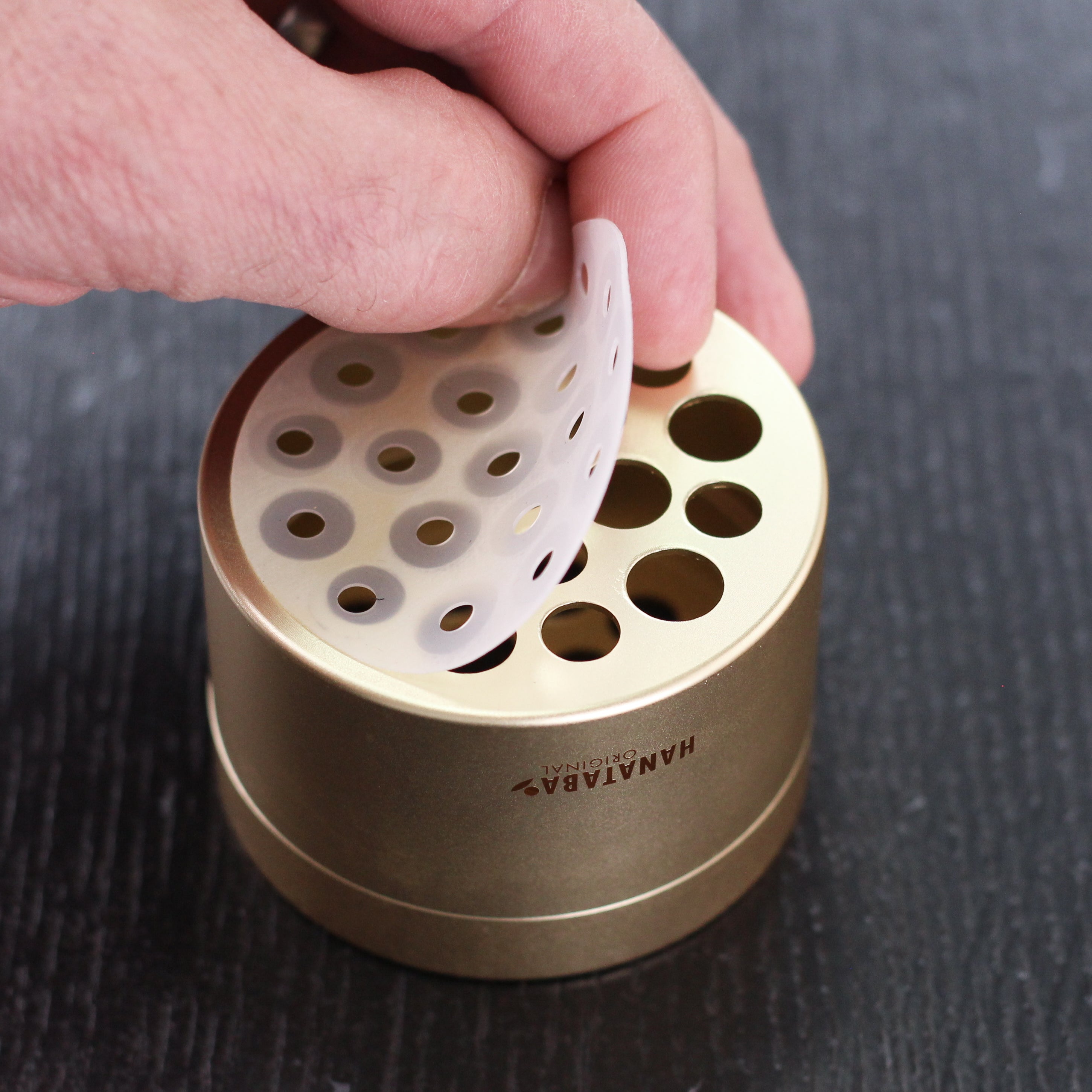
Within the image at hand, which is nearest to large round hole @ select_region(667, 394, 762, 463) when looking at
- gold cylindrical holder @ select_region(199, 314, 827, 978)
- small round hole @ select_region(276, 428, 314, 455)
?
gold cylindrical holder @ select_region(199, 314, 827, 978)

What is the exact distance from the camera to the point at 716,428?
0.41 m

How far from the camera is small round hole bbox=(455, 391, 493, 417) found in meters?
0.39

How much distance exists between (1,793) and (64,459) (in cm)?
14

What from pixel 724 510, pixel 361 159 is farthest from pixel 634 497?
pixel 361 159

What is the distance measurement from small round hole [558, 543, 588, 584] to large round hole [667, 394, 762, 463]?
6cm

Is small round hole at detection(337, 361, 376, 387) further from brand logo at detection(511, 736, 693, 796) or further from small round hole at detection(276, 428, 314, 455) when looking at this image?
brand logo at detection(511, 736, 693, 796)

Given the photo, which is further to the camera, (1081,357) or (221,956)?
(1081,357)

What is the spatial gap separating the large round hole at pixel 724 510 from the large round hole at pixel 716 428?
0.01 m

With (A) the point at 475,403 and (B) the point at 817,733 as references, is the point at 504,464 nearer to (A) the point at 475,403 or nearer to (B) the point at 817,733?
(A) the point at 475,403

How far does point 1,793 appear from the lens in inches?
16.9

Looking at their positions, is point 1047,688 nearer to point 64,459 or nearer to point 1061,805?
point 1061,805

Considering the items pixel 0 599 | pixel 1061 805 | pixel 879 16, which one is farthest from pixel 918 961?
pixel 879 16

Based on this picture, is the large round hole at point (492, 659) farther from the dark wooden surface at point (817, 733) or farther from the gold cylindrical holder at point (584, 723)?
the dark wooden surface at point (817, 733)

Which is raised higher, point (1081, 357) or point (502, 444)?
point (502, 444)
